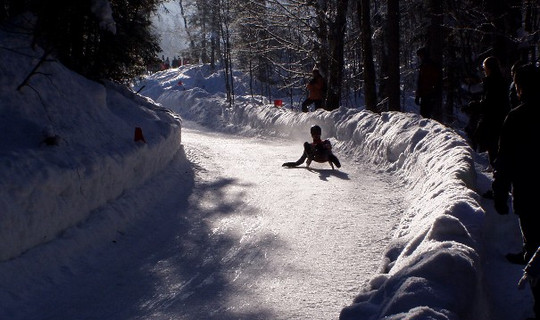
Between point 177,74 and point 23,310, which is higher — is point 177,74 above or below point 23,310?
above

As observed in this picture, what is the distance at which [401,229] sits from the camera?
6.05 metres

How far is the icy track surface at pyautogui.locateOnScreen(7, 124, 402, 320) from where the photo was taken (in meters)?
4.73

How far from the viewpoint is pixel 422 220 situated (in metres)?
5.45

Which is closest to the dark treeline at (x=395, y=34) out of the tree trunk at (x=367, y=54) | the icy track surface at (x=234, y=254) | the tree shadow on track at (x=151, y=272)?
the tree trunk at (x=367, y=54)

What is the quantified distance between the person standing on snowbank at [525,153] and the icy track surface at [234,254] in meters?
1.56

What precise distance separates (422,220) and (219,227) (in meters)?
2.83

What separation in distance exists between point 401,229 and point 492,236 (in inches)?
42.4

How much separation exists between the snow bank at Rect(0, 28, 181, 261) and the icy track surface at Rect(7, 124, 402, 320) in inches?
17.9

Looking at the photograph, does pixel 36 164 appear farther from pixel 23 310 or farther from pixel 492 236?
pixel 492 236

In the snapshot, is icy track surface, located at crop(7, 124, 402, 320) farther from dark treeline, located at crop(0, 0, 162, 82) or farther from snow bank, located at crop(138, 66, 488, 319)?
dark treeline, located at crop(0, 0, 162, 82)

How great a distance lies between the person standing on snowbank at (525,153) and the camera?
4.10 meters

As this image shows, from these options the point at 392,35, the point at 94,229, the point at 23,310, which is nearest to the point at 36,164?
the point at 94,229

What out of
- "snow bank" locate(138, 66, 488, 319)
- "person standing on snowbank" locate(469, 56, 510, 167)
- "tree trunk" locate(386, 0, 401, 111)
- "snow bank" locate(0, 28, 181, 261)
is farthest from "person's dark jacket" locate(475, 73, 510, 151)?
"tree trunk" locate(386, 0, 401, 111)

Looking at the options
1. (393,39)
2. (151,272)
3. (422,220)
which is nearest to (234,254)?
(151,272)
